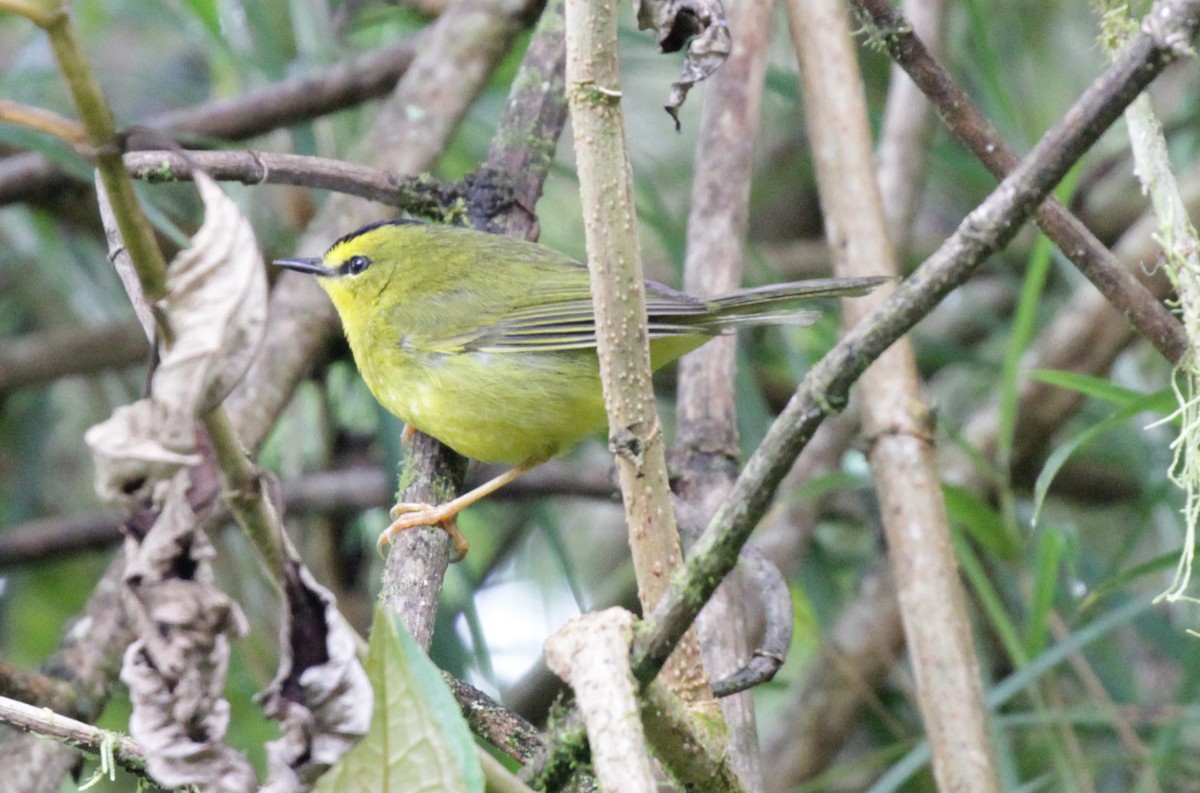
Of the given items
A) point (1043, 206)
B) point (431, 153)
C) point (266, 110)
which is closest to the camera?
point (1043, 206)

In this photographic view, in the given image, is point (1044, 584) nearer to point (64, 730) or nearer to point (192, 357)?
point (64, 730)

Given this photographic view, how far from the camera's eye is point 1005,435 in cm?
329

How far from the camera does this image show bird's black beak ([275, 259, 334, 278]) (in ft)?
11.1

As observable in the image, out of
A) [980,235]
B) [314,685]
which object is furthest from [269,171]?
[980,235]

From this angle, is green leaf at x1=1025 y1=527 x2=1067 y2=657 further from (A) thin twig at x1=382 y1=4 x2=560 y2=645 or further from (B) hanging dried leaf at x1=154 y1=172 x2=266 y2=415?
(B) hanging dried leaf at x1=154 y1=172 x2=266 y2=415

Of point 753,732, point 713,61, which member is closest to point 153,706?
point 713,61

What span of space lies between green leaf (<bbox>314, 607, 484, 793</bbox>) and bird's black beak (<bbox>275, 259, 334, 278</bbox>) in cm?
228

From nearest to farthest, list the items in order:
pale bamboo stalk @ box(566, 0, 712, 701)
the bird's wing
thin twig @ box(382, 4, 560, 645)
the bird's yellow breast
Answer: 1. pale bamboo stalk @ box(566, 0, 712, 701)
2. thin twig @ box(382, 4, 560, 645)
3. the bird's yellow breast
4. the bird's wing

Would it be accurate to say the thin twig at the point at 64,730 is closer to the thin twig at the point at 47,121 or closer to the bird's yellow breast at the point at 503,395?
the thin twig at the point at 47,121

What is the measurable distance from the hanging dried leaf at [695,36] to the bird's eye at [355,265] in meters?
→ 2.16

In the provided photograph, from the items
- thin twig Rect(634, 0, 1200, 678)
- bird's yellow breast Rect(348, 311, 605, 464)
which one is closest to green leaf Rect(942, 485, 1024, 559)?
bird's yellow breast Rect(348, 311, 605, 464)

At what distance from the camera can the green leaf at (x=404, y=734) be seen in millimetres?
1211

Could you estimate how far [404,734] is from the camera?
49.1 inches

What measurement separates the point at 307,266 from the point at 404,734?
2332 mm
